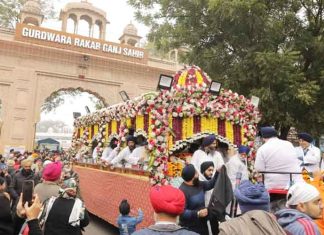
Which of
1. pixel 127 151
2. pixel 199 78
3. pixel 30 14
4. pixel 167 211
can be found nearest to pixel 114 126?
pixel 127 151

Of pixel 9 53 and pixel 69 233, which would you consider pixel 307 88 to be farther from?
pixel 9 53

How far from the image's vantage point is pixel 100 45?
23.4 m

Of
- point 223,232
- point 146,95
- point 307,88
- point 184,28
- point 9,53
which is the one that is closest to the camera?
point 223,232

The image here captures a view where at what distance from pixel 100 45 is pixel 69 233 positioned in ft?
67.5

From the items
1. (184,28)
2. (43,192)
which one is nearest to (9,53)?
(184,28)

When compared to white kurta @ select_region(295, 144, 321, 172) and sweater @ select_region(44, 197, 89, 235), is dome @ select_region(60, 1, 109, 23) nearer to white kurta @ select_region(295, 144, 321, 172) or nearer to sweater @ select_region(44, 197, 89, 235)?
white kurta @ select_region(295, 144, 321, 172)

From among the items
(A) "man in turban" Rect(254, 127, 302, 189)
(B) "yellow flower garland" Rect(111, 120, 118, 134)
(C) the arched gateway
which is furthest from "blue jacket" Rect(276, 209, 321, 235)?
(C) the arched gateway

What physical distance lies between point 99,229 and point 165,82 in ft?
14.4

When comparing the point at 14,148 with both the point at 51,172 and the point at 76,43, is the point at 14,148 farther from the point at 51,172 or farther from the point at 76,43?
the point at 51,172

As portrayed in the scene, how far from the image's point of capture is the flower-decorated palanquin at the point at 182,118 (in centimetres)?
714

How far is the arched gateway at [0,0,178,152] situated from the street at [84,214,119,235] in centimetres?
1309

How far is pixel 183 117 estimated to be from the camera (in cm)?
757

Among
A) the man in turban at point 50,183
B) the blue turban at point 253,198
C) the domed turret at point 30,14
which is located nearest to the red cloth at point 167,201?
the blue turban at point 253,198

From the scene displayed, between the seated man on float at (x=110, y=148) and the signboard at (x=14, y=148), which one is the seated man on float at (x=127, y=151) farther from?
the signboard at (x=14, y=148)
